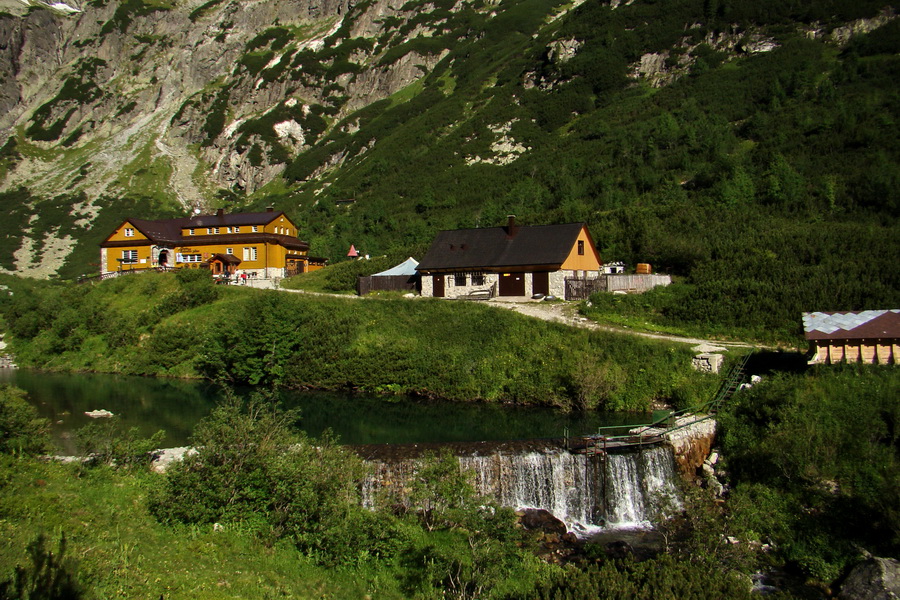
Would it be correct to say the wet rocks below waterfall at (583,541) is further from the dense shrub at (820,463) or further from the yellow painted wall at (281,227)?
the yellow painted wall at (281,227)

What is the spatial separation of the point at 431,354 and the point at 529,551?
20481mm

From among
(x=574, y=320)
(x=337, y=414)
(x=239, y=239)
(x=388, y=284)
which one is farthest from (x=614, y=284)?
(x=239, y=239)

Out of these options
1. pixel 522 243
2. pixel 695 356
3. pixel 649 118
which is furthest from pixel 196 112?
pixel 695 356

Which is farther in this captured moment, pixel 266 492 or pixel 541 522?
pixel 541 522

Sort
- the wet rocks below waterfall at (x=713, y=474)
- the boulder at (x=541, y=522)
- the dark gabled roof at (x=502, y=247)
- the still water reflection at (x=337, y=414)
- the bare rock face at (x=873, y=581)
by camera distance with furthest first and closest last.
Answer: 1. the dark gabled roof at (x=502, y=247)
2. the still water reflection at (x=337, y=414)
3. the wet rocks below waterfall at (x=713, y=474)
4. the boulder at (x=541, y=522)
5. the bare rock face at (x=873, y=581)

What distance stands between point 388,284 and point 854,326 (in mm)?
34192

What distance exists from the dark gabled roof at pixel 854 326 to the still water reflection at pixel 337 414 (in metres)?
7.96

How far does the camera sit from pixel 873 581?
13.5 metres

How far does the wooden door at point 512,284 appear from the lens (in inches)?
1734

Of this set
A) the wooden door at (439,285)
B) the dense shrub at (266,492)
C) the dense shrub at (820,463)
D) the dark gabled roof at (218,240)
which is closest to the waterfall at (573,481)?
the dense shrub at (820,463)

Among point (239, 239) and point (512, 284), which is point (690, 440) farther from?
point (239, 239)

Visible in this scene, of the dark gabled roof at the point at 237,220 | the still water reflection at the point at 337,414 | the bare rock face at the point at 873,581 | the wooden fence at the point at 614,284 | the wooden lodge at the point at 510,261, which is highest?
the dark gabled roof at the point at 237,220

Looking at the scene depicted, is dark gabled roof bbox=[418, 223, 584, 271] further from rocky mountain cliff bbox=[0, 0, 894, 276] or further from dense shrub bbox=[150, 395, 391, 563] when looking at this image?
dense shrub bbox=[150, 395, 391, 563]

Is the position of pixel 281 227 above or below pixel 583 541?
above
